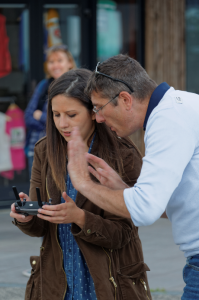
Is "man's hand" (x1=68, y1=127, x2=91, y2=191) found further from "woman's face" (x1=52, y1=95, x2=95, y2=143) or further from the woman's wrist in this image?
"woman's face" (x1=52, y1=95, x2=95, y2=143)

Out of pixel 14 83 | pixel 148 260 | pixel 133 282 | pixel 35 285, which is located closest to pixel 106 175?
pixel 133 282

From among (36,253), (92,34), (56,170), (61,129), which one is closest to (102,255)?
(56,170)

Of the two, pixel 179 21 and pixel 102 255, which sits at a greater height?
pixel 179 21

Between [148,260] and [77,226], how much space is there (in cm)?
297

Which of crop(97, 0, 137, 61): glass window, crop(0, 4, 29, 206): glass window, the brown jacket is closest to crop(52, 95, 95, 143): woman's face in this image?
the brown jacket

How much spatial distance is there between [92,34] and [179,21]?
1481 mm

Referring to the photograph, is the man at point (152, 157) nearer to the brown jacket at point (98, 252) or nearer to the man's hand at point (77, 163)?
the man's hand at point (77, 163)

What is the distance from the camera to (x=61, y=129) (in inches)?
111

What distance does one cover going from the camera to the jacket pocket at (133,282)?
2652mm

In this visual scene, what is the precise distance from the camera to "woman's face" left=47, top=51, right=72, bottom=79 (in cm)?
569

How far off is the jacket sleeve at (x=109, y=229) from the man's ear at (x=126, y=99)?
0.52m

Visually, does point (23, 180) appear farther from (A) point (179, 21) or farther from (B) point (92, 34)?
(A) point (179, 21)

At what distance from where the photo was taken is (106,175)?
252 centimetres

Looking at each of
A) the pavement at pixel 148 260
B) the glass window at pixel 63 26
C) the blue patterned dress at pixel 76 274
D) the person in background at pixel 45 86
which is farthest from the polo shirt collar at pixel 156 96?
the glass window at pixel 63 26
